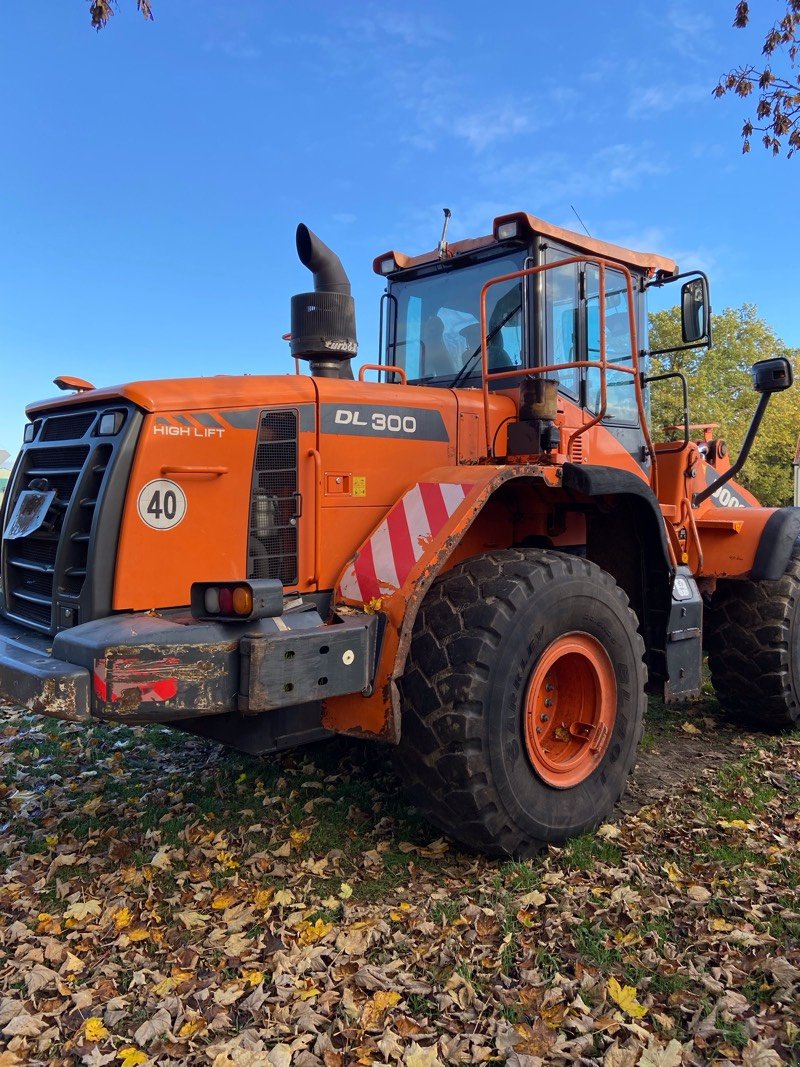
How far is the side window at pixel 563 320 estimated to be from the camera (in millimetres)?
4680

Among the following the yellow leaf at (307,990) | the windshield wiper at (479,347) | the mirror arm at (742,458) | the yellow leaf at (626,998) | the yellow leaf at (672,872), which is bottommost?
the yellow leaf at (307,990)

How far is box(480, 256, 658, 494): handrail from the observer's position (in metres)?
3.96

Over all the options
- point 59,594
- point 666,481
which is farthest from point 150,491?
point 666,481

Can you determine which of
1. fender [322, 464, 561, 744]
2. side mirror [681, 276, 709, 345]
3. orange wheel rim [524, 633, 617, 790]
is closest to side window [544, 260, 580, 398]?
side mirror [681, 276, 709, 345]

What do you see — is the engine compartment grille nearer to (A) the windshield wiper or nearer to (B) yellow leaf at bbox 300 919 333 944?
(B) yellow leaf at bbox 300 919 333 944

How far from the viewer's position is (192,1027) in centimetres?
266

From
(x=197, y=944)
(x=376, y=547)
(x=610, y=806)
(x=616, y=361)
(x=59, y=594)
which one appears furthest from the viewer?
(x=616, y=361)

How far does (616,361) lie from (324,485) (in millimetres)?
2466

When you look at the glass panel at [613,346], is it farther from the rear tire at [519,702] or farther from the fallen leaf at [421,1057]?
the fallen leaf at [421,1057]

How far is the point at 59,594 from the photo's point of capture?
3396 millimetres

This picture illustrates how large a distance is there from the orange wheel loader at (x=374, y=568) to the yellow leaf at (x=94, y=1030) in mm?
989

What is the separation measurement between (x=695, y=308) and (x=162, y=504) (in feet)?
11.3

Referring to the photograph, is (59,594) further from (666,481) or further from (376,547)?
(666,481)

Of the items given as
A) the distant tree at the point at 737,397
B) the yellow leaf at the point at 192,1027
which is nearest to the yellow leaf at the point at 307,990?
the yellow leaf at the point at 192,1027
